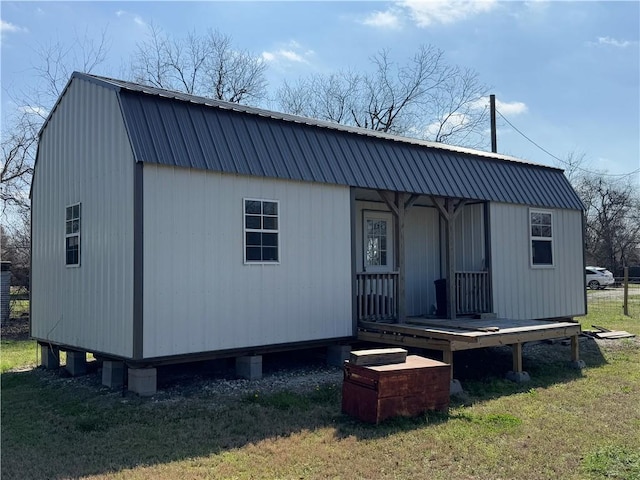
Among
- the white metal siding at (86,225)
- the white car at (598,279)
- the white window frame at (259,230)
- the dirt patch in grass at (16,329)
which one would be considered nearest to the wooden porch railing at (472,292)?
the white window frame at (259,230)

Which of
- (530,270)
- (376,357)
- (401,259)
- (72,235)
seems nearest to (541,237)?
(530,270)

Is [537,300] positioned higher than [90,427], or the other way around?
[537,300]

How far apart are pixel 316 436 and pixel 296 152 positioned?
452cm

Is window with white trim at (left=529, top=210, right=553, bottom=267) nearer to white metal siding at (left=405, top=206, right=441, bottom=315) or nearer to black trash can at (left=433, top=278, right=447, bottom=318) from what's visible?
white metal siding at (left=405, top=206, right=441, bottom=315)

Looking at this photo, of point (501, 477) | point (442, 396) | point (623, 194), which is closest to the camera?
point (501, 477)

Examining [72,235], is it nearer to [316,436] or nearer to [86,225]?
[86,225]

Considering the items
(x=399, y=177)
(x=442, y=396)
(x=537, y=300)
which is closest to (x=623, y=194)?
(x=537, y=300)

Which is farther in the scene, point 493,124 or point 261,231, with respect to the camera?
point 493,124

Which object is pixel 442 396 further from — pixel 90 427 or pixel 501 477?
pixel 90 427

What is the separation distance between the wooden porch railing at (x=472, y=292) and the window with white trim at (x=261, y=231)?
4.11 m

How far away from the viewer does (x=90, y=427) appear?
20.7ft

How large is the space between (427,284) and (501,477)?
7.69 m

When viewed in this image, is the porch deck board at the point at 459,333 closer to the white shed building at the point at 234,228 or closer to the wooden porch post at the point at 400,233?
the wooden porch post at the point at 400,233

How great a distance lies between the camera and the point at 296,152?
8.98 m
